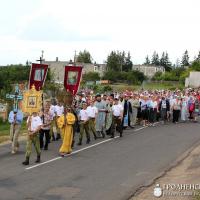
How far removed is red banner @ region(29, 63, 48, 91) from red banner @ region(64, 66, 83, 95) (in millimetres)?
2380

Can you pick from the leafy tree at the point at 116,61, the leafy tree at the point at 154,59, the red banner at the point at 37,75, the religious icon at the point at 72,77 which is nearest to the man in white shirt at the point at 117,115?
the red banner at the point at 37,75

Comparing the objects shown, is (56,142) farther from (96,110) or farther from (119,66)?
(119,66)

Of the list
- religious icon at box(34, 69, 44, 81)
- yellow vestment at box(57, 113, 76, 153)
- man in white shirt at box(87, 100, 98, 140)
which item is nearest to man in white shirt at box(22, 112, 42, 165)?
yellow vestment at box(57, 113, 76, 153)

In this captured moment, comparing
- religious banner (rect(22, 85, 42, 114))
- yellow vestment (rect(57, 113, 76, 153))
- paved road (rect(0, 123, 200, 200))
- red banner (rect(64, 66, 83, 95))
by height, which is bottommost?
paved road (rect(0, 123, 200, 200))

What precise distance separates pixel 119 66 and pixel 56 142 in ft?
376

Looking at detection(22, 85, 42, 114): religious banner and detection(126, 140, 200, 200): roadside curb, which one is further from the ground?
detection(22, 85, 42, 114): religious banner

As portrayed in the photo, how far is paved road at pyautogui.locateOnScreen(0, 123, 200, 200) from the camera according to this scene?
12136 millimetres

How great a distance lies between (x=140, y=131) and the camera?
993 inches

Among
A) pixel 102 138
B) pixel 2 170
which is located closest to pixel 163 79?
pixel 102 138

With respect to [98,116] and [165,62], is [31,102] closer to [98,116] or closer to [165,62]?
[98,116]

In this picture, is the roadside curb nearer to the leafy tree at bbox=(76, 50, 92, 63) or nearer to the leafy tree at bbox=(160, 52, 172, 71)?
the leafy tree at bbox=(76, 50, 92, 63)

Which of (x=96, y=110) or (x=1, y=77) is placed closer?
(x=96, y=110)

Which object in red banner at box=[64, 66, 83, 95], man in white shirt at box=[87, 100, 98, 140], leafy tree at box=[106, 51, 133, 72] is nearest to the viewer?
man in white shirt at box=[87, 100, 98, 140]

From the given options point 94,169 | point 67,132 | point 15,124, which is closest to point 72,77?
point 15,124
